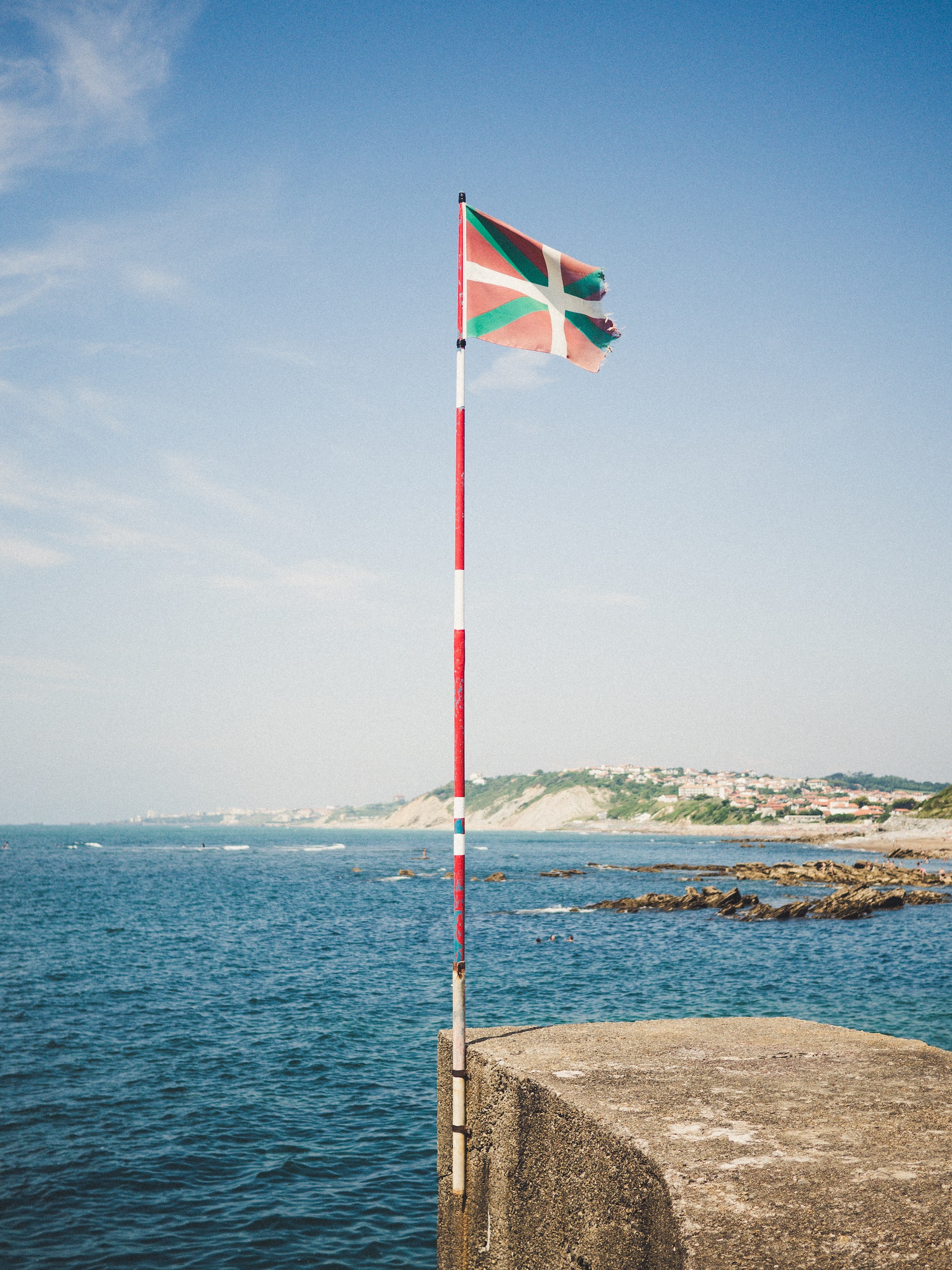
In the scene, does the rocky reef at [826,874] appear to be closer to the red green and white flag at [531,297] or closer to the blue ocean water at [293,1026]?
the blue ocean water at [293,1026]

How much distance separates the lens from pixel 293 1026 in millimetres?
22281

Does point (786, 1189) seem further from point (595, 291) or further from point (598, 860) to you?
point (598, 860)

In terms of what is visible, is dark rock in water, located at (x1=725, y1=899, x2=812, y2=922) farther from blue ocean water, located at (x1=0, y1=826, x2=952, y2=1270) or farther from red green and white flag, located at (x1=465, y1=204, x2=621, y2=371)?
red green and white flag, located at (x1=465, y1=204, x2=621, y2=371)

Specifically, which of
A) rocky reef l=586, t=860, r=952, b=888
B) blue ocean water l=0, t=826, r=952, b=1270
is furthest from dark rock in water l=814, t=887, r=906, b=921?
rocky reef l=586, t=860, r=952, b=888

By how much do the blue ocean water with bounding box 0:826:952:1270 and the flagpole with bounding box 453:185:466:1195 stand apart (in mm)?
5176

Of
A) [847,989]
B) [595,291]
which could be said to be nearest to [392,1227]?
[595,291]

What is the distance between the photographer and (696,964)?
30906 millimetres

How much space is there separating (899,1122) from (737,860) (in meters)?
98.3

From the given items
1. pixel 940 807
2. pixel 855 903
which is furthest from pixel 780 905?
pixel 940 807

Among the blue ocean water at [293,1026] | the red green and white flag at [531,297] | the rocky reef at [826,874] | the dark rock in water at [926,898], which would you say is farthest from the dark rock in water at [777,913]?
the red green and white flag at [531,297]

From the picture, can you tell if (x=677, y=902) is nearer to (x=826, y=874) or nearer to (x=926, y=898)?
(x=926, y=898)

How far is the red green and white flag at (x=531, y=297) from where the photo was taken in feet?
29.6

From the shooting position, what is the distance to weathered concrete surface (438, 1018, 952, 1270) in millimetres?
4363

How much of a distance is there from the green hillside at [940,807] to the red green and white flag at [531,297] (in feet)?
372
